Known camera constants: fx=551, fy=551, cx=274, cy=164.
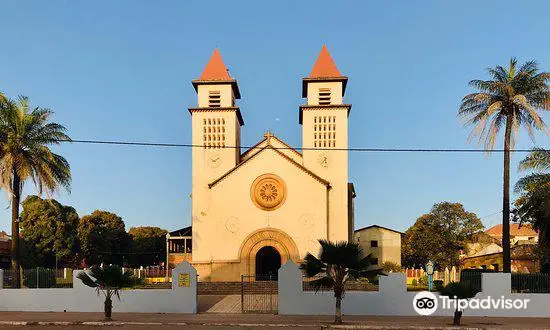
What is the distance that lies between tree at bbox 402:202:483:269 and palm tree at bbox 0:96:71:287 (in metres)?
37.8

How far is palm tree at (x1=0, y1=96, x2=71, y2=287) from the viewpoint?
2514 cm

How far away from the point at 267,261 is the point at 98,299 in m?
19.9

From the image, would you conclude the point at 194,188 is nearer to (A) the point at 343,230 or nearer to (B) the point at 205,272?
(B) the point at 205,272

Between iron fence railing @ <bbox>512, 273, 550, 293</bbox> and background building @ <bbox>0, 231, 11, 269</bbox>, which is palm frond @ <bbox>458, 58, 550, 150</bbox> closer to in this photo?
iron fence railing @ <bbox>512, 273, 550, 293</bbox>

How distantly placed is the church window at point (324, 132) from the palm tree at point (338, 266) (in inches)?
815

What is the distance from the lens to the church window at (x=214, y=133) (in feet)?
128

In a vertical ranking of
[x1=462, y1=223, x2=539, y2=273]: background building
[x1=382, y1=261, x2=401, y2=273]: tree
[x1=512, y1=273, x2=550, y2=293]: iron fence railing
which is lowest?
[x1=382, y1=261, x2=401, y2=273]: tree

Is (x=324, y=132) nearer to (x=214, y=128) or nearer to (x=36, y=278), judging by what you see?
(x=214, y=128)

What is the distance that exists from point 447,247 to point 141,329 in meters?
42.1

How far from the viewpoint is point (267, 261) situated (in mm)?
40500

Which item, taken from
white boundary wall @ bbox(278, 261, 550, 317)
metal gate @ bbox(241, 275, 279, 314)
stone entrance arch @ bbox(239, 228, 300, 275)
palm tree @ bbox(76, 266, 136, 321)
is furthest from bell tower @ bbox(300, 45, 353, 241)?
palm tree @ bbox(76, 266, 136, 321)

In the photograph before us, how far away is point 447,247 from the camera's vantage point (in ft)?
175

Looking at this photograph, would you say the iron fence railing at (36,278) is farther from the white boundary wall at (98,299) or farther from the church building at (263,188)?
the church building at (263,188)

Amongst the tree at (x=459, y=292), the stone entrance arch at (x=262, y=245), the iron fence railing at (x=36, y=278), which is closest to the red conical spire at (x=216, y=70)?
the stone entrance arch at (x=262, y=245)
